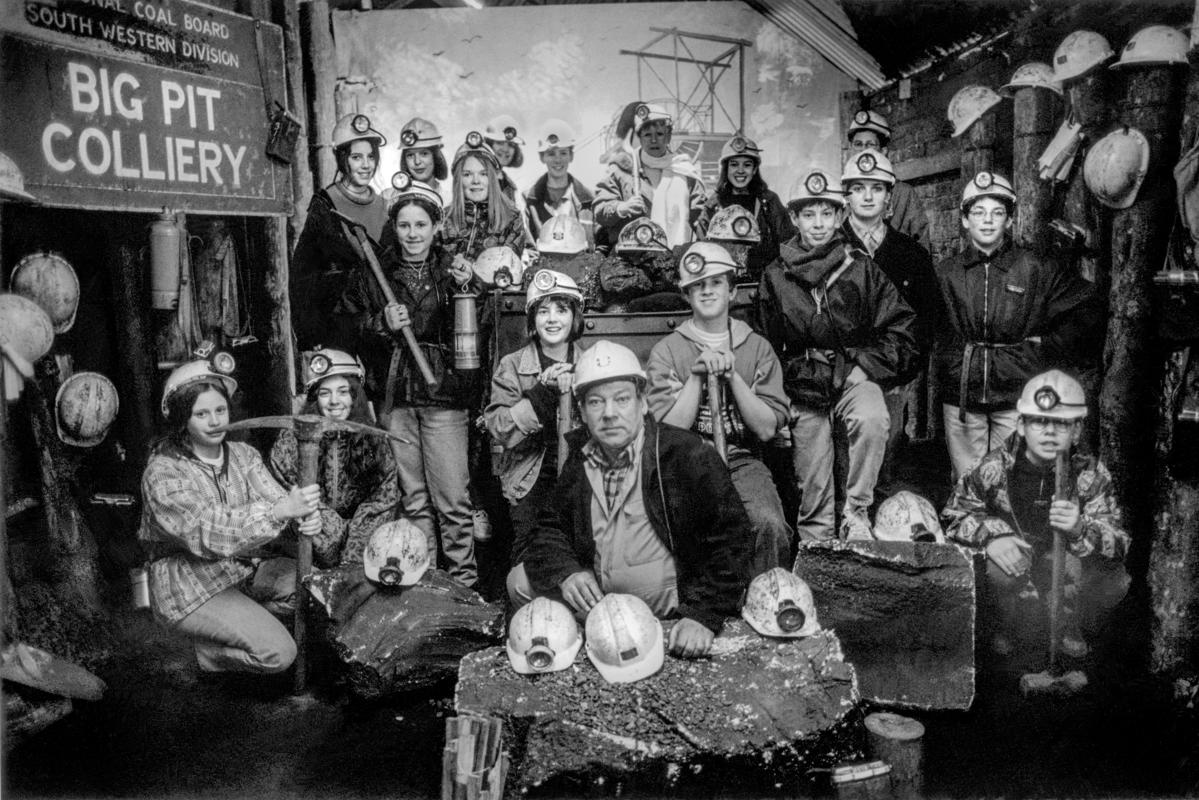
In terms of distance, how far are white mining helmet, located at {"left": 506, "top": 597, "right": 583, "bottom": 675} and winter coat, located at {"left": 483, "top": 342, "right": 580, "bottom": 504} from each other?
31.4 inches

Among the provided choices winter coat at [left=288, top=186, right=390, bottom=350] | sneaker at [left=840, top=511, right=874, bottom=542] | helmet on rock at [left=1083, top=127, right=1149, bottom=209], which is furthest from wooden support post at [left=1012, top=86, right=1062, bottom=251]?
winter coat at [left=288, top=186, right=390, bottom=350]

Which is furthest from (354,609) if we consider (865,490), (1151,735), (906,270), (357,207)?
(1151,735)

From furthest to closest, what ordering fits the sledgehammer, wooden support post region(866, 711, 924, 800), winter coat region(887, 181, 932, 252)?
winter coat region(887, 181, 932, 252) < the sledgehammer < wooden support post region(866, 711, 924, 800)

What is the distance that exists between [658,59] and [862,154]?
3.54 ft

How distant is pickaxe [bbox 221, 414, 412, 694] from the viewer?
13.4 ft

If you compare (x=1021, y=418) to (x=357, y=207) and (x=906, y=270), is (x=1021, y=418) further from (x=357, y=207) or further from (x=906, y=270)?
(x=357, y=207)

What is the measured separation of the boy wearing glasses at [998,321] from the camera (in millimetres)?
4211

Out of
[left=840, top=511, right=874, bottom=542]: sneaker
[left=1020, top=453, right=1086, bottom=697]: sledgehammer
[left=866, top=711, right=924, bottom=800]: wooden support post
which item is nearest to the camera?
[left=866, top=711, right=924, bottom=800]: wooden support post

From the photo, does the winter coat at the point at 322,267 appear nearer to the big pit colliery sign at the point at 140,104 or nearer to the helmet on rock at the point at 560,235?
the big pit colliery sign at the point at 140,104

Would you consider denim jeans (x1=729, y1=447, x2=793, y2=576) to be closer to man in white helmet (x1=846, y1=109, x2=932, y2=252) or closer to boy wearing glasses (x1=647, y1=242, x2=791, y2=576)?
boy wearing glasses (x1=647, y1=242, x2=791, y2=576)

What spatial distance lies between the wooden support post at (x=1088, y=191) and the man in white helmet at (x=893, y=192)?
636 millimetres

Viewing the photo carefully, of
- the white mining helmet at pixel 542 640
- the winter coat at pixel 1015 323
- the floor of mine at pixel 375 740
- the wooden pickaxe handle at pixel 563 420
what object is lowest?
the floor of mine at pixel 375 740

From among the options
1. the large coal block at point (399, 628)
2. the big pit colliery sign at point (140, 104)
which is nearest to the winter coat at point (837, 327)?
the large coal block at point (399, 628)

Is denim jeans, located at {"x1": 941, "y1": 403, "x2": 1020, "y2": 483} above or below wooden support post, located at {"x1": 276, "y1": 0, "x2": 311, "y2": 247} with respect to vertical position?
below
